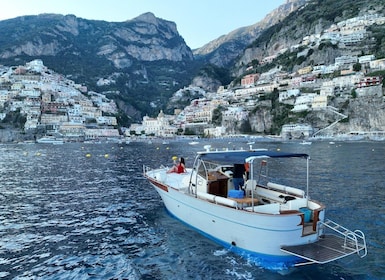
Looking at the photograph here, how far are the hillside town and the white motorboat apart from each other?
109 meters

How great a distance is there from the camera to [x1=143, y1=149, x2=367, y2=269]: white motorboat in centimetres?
871

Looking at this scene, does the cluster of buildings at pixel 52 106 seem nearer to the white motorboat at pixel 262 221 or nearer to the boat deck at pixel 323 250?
the white motorboat at pixel 262 221

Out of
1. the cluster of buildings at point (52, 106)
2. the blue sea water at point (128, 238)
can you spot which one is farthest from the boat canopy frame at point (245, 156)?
the cluster of buildings at point (52, 106)

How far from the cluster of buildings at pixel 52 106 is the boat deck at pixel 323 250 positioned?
432 ft

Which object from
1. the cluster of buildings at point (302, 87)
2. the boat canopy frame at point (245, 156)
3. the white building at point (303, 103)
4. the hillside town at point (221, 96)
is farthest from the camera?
the white building at point (303, 103)

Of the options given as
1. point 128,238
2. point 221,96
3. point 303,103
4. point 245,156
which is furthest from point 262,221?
point 221,96

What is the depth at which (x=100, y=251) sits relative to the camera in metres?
10.8

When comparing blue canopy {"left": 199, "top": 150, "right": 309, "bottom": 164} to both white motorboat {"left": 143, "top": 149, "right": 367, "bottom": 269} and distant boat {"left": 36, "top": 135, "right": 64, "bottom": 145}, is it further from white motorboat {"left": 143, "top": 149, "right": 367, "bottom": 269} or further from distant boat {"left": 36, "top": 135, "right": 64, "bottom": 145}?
distant boat {"left": 36, "top": 135, "right": 64, "bottom": 145}

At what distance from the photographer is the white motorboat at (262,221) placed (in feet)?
28.6

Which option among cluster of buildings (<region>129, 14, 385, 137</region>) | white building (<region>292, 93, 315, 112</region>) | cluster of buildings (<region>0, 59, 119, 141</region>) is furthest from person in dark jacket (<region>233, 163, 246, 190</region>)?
cluster of buildings (<region>0, 59, 119, 141</region>)

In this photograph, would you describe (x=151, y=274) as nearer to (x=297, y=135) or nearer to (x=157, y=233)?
(x=157, y=233)

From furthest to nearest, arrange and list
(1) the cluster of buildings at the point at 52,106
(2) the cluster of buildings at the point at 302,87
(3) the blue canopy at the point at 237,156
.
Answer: (1) the cluster of buildings at the point at 52,106 < (2) the cluster of buildings at the point at 302,87 < (3) the blue canopy at the point at 237,156

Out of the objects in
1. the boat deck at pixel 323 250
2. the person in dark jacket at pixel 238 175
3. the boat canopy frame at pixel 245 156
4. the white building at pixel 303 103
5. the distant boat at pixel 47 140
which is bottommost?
the distant boat at pixel 47 140

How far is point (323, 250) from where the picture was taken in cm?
866
